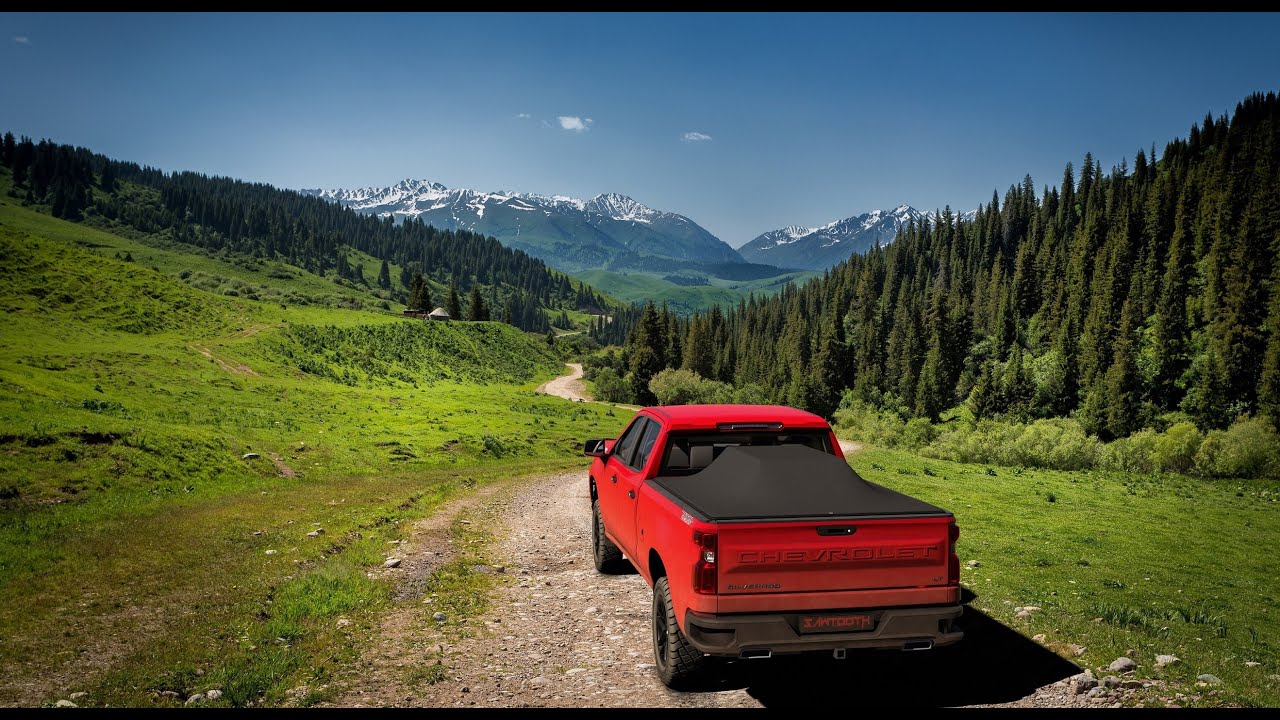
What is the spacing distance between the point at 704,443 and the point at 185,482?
57.6 feet

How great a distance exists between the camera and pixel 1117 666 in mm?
7418

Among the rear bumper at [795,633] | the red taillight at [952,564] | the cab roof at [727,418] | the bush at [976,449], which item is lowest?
the bush at [976,449]

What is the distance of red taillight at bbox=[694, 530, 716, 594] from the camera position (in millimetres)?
6469

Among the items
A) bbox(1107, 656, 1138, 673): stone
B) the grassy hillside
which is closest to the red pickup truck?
bbox(1107, 656, 1138, 673): stone

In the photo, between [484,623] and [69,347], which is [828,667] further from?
[69,347]

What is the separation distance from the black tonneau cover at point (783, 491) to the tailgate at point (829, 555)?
13cm

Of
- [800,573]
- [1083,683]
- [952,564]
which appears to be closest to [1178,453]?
[1083,683]

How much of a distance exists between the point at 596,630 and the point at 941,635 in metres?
4.63

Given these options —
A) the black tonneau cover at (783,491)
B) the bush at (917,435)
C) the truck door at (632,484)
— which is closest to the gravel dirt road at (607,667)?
the truck door at (632,484)

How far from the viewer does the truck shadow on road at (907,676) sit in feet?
22.6

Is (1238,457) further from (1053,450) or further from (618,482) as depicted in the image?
(618,482)

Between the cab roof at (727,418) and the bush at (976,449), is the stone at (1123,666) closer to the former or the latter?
the cab roof at (727,418)

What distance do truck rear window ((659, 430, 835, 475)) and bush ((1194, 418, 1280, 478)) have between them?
147 feet

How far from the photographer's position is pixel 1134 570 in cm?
1349
